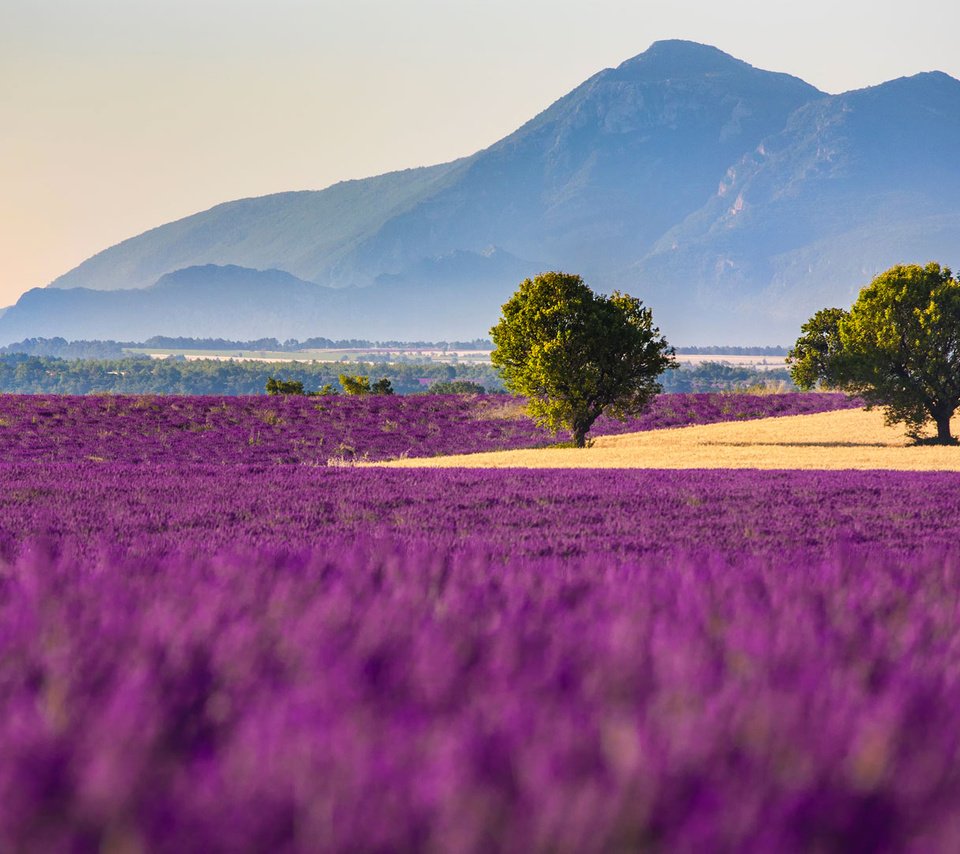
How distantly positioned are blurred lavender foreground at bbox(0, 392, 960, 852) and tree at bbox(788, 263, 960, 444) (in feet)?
126

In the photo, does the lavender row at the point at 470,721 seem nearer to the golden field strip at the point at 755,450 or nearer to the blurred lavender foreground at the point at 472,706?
the blurred lavender foreground at the point at 472,706

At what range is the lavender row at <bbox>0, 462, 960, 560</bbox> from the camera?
8656 mm

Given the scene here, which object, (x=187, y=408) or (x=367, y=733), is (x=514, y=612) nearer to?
(x=367, y=733)

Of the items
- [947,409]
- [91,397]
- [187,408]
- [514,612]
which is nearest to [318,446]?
[187,408]

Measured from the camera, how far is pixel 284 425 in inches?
1973

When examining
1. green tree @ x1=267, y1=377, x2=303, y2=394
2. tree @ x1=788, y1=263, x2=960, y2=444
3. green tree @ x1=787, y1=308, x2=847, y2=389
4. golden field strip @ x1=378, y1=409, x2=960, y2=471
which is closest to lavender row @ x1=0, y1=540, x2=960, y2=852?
golden field strip @ x1=378, y1=409, x2=960, y2=471

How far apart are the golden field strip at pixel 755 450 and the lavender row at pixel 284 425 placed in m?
4.29

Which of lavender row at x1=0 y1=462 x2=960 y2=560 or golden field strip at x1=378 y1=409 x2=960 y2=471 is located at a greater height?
lavender row at x1=0 y1=462 x2=960 y2=560

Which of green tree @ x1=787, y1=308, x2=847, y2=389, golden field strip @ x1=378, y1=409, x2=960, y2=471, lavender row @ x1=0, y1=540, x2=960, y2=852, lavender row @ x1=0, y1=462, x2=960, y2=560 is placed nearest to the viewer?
lavender row @ x1=0, y1=540, x2=960, y2=852

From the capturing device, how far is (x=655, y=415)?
60.3 m

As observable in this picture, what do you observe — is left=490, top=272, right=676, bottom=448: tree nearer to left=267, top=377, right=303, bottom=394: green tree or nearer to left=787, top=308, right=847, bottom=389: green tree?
left=787, top=308, right=847, bottom=389: green tree

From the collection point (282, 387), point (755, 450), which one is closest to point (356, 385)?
point (282, 387)

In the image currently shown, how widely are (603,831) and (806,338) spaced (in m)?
46.8

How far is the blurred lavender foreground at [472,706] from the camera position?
5.66 ft
